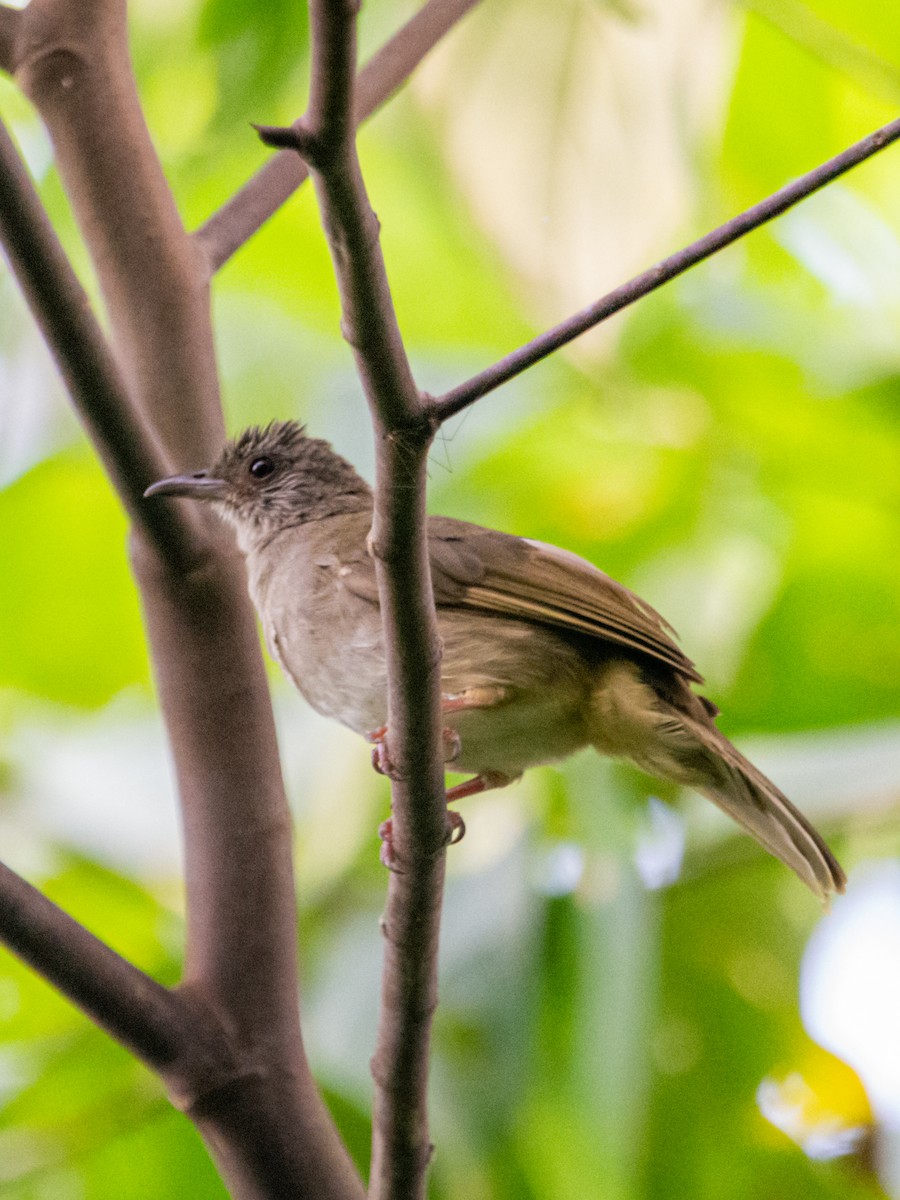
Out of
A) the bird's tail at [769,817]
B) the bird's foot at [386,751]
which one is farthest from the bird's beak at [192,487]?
the bird's tail at [769,817]

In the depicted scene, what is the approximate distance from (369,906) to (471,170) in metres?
2.02

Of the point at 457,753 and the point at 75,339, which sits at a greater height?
the point at 75,339

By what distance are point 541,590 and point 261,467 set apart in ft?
4.53

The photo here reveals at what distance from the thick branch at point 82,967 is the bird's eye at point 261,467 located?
7.97 feet

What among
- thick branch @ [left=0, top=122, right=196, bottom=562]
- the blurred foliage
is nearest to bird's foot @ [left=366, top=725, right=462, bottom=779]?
the blurred foliage

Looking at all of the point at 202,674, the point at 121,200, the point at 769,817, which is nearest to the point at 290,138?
the point at 202,674

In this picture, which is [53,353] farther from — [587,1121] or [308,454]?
[308,454]

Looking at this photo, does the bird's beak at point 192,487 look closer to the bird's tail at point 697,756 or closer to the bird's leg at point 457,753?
the bird's leg at point 457,753

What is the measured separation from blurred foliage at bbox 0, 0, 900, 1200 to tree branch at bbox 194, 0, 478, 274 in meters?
0.22

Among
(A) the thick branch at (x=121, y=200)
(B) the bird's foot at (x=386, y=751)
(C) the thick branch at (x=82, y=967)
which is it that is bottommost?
(C) the thick branch at (x=82, y=967)

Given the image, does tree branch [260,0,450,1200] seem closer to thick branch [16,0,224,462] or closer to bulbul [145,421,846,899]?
bulbul [145,421,846,899]

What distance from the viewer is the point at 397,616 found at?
7.06 ft

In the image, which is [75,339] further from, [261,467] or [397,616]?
[261,467]

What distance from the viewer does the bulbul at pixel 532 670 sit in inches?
139
